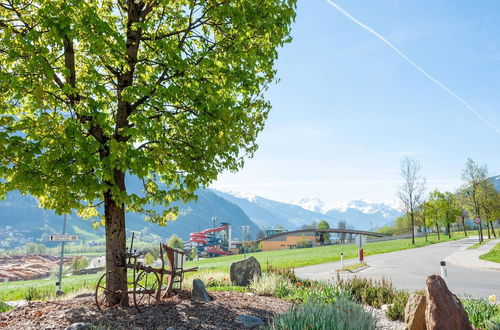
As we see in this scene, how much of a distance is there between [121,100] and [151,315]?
561 centimetres

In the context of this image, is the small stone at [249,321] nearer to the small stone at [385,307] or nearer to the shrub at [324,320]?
the shrub at [324,320]

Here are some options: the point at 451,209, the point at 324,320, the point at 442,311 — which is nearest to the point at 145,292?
the point at 324,320

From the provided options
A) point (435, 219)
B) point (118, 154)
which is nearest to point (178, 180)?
point (118, 154)

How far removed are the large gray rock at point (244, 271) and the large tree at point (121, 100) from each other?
4691 millimetres

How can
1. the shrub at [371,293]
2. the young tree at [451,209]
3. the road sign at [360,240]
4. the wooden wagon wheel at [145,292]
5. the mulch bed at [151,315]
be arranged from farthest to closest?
1. the young tree at [451,209]
2. the road sign at [360,240]
3. the shrub at [371,293]
4. the wooden wagon wheel at [145,292]
5. the mulch bed at [151,315]

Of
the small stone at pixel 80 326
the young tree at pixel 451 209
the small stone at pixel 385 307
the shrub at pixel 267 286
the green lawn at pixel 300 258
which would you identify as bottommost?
the green lawn at pixel 300 258

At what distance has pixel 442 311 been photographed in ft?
21.9

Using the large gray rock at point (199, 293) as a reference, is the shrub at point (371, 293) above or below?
below

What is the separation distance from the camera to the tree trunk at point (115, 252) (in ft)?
33.1

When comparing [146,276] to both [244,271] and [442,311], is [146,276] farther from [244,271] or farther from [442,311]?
[442,311]

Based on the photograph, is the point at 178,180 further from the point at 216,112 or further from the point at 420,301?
the point at 420,301

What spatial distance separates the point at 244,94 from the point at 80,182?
509 cm

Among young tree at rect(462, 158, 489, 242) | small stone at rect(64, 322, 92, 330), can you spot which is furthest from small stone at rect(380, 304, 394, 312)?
young tree at rect(462, 158, 489, 242)

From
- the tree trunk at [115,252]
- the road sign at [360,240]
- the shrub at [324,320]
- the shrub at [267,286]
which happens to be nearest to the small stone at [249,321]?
the shrub at [324,320]
